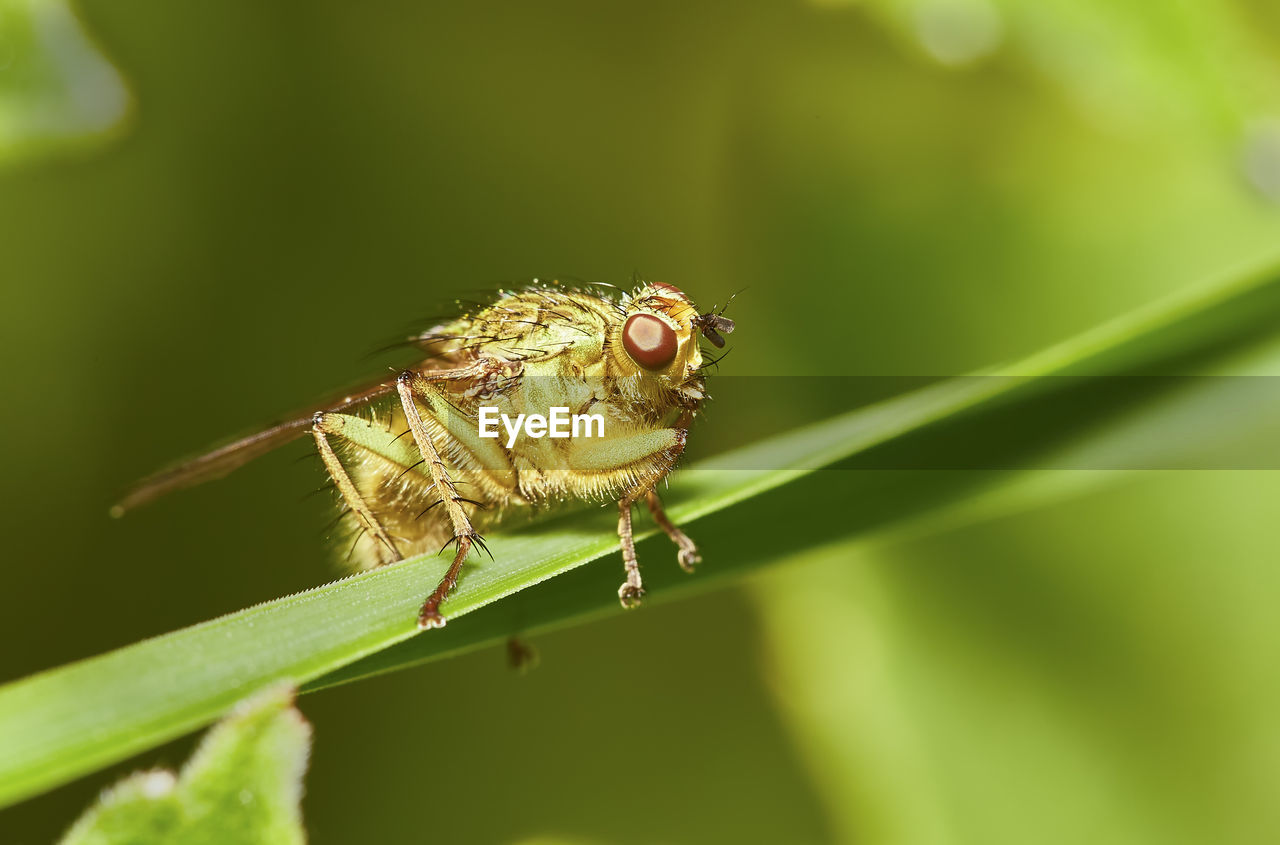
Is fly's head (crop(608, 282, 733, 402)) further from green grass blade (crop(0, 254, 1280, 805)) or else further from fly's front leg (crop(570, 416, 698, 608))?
green grass blade (crop(0, 254, 1280, 805))

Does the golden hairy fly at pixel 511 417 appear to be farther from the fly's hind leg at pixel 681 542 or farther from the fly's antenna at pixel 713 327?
the fly's hind leg at pixel 681 542

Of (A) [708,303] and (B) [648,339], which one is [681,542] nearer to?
(B) [648,339]

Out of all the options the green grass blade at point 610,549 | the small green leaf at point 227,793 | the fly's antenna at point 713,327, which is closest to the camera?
the small green leaf at point 227,793

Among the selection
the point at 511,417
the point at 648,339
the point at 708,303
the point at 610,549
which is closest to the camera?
the point at 610,549

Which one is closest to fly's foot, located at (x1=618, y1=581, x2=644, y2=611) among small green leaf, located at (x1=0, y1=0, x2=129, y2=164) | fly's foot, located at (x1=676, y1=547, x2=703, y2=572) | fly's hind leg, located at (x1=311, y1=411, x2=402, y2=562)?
fly's foot, located at (x1=676, y1=547, x2=703, y2=572)

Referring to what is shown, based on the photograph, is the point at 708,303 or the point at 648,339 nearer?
the point at 648,339

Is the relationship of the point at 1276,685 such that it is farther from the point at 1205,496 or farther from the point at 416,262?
the point at 416,262

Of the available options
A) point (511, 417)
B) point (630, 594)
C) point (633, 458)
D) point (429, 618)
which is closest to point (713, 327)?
point (633, 458)

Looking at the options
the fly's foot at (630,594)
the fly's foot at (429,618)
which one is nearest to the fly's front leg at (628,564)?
the fly's foot at (630,594)
